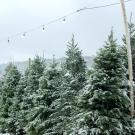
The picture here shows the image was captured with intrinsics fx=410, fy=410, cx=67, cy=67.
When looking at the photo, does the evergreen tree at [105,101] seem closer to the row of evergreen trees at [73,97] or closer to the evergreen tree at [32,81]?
the row of evergreen trees at [73,97]

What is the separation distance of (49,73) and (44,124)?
3.56 metres

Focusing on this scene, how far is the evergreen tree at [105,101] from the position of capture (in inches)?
723

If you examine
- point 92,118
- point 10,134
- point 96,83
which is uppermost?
point 96,83

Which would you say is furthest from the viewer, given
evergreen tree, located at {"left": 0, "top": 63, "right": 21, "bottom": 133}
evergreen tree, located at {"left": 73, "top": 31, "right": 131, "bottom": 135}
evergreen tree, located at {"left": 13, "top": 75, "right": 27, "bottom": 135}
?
evergreen tree, located at {"left": 0, "top": 63, "right": 21, "bottom": 133}

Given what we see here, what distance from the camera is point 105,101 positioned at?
1880cm

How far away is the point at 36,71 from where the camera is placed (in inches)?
1323

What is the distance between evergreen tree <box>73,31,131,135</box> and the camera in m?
18.4

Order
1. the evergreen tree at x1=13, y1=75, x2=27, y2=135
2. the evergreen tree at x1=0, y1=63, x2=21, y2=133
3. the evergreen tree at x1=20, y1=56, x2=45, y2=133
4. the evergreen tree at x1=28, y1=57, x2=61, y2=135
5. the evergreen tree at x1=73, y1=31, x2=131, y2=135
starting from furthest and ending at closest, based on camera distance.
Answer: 1. the evergreen tree at x1=0, y1=63, x2=21, y2=133
2. the evergreen tree at x1=13, y1=75, x2=27, y2=135
3. the evergreen tree at x1=20, y1=56, x2=45, y2=133
4. the evergreen tree at x1=28, y1=57, x2=61, y2=135
5. the evergreen tree at x1=73, y1=31, x2=131, y2=135

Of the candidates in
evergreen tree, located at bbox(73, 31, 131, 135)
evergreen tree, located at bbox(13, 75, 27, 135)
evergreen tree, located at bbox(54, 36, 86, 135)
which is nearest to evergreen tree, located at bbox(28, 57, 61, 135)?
evergreen tree, located at bbox(54, 36, 86, 135)

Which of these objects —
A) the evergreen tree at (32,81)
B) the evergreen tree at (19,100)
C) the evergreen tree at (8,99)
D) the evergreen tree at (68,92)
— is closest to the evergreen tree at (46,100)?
the evergreen tree at (68,92)

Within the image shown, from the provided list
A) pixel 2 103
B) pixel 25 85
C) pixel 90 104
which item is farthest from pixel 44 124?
pixel 2 103

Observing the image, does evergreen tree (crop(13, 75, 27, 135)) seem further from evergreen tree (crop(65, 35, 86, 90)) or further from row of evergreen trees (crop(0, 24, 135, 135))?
evergreen tree (crop(65, 35, 86, 90))

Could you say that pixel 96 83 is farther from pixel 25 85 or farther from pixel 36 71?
pixel 25 85

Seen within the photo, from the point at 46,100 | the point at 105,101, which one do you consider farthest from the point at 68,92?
the point at 105,101
